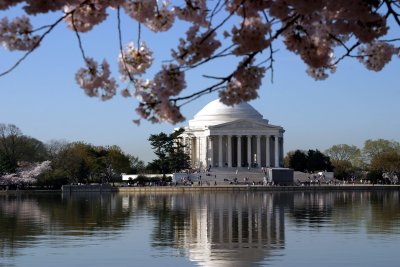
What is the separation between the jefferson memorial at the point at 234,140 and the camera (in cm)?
11750

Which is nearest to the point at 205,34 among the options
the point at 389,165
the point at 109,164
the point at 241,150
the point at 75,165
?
the point at 75,165

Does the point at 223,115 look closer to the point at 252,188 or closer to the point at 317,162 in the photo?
the point at 317,162

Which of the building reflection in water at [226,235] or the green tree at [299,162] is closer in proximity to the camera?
the building reflection in water at [226,235]

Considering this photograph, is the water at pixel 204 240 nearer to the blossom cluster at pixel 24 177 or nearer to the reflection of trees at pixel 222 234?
the reflection of trees at pixel 222 234

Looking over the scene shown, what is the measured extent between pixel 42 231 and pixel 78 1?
24284 millimetres

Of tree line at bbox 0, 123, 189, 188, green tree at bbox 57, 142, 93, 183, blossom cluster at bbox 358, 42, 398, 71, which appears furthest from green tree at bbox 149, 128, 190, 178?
blossom cluster at bbox 358, 42, 398, 71

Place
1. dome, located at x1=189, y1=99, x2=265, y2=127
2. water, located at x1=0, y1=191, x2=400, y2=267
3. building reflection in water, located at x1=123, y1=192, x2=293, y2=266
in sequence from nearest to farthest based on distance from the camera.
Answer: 1. water, located at x1=0, y1=191, x2=400, y2=267
2. building reflection in water, located at x1=123, y1=192, x2=293, y2=266
3. dome, located at x1=189, y1=99, x2=265, y2=127

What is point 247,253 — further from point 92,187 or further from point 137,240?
point 92,187

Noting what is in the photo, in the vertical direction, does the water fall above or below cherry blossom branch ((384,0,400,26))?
below

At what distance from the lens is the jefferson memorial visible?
385 feet

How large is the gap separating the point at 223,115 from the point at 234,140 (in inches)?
181

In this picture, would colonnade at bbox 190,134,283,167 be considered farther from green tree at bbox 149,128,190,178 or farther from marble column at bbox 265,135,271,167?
green tree at bbox 149,128,190,178

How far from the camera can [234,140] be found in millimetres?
121500

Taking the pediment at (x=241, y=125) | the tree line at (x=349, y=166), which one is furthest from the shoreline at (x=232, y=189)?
the pediment at (x=241, y=125)
